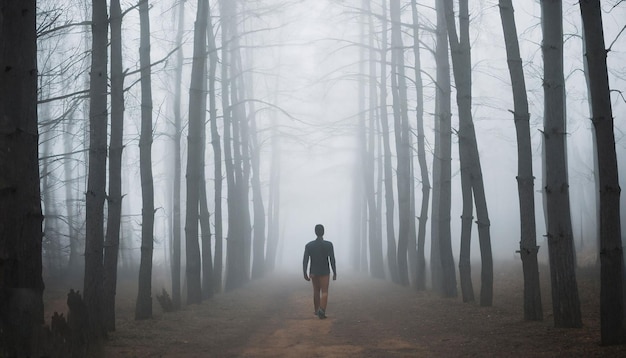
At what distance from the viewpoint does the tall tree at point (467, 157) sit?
14.3 metres

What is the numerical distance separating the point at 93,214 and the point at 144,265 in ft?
12.1

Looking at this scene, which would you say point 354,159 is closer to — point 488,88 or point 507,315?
point 488,88

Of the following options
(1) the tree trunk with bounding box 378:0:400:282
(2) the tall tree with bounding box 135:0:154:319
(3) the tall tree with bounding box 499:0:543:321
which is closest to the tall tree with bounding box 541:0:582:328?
(3) the tall tree with bounding box 499:0:543:321

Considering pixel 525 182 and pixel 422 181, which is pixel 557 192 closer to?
pixel 525 182

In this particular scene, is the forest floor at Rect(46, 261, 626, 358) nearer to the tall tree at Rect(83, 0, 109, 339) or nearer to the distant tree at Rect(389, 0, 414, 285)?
the tall tree at Rect(83, 0, 109, 339)

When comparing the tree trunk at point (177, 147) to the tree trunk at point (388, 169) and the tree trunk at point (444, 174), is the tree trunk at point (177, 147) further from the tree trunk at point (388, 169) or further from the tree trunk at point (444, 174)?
the tree trunk at point (388, 169)

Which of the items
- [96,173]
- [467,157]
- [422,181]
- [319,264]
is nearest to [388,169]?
[422,181]

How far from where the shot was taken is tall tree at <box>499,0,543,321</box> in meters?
11.2

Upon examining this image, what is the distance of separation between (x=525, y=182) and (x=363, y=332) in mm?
4058

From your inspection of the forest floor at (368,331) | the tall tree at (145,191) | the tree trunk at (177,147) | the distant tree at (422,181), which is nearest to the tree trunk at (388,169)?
the distant tree at (422,181)

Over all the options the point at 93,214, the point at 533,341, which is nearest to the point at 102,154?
the point at 93,214

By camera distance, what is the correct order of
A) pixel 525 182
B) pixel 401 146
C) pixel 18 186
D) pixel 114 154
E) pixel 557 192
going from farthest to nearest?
pixel 401 146 < pixel 114 154 < pixel 525 182 < pixel 557 192 < pixel 18 186

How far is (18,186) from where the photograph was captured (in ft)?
22.6

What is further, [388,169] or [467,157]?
[388,169]
